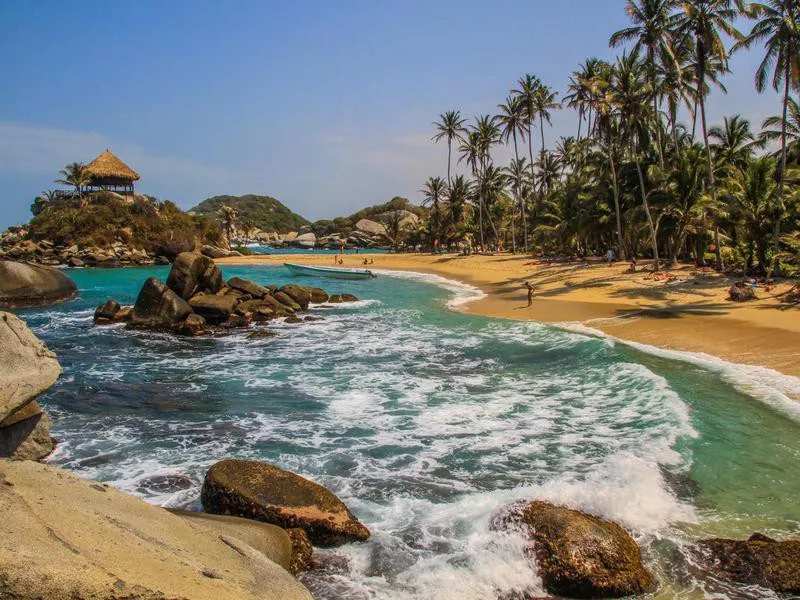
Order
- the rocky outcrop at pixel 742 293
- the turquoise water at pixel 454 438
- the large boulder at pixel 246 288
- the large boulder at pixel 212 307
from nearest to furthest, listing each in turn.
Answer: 1. the turquoise water at pixel 454 438
2. the rocky outcrop at pixel 742 293
3. the large boulder at pixel 212 307
4. the large boulder at pixel 246 288

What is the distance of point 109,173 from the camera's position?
7869 cm

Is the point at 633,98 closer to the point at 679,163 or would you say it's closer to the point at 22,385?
the point at 679,163

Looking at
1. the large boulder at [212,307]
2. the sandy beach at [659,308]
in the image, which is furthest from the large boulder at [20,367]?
the sandy beach at [659,308]

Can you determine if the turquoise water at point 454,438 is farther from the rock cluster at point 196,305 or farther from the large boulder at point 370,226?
the large boulder at point 370,226

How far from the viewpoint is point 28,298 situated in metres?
31.2

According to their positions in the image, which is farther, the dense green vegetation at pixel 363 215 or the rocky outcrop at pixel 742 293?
the dense green vegetation at pixel 363 215

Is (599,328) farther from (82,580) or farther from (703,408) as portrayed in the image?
(82,580)

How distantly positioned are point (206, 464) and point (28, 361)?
3.19 m

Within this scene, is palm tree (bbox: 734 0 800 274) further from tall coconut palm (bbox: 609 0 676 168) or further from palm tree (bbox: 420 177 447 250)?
palm tree (bbox: 420 177 447 250)

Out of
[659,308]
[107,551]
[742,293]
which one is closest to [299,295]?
[659,308]

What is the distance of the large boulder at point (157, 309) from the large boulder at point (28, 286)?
12.2m

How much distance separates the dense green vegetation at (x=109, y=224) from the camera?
71.3m

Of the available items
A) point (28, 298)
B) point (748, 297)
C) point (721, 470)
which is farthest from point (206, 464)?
point (28, 298)

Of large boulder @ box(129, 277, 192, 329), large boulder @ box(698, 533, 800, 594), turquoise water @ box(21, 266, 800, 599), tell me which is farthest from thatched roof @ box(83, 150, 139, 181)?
large boulder @ box(698, 533, 800, 594)
